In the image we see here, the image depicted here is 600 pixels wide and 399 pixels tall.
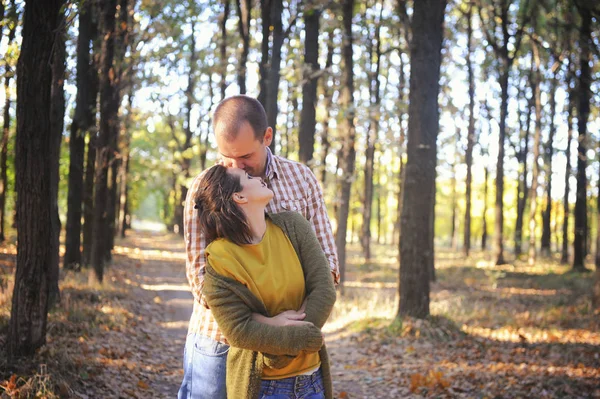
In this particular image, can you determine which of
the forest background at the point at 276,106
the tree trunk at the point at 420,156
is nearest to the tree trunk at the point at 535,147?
the forest background at the point at 276,106

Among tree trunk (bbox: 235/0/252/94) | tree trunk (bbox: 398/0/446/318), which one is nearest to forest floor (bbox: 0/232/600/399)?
tree trunk (bbox: 398/0/446/318)

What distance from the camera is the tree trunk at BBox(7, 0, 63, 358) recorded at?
5.95m

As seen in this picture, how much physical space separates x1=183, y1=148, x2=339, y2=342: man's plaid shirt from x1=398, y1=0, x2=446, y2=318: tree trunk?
25.3ft

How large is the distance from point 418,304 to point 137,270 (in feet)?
36.4

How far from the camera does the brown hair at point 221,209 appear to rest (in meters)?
2.47

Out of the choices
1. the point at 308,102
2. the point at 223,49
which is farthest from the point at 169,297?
the point at 223,49

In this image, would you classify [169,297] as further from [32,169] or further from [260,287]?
[260,287]

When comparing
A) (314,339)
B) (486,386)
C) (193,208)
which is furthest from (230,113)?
(486,386)

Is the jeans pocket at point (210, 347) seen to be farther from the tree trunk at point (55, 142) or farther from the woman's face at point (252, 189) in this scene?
the tree trunk at point (55, 142)

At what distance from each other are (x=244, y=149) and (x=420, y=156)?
26.6ft

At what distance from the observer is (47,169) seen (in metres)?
6.12

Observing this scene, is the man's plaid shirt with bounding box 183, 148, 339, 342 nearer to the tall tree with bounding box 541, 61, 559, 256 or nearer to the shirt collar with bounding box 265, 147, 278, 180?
the shirt collar with bounding box 265, 147, 278, 180

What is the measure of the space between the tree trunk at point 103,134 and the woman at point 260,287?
10.9 m

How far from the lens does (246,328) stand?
2.39 meters
